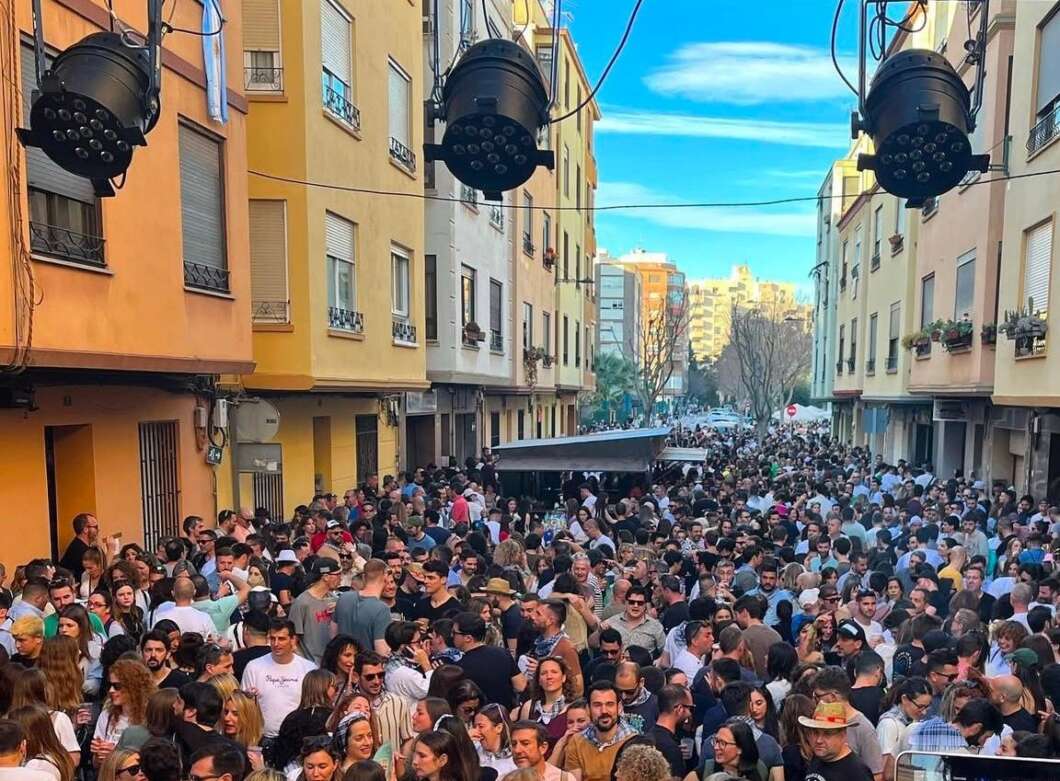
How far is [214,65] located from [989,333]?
12.8 m

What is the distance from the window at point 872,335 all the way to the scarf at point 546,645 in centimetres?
2124

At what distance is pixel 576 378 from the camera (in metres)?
31.6

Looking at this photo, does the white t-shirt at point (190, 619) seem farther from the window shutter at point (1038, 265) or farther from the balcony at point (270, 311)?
the window shutter at point (1038, 265)

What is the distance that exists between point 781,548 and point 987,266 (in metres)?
7.85

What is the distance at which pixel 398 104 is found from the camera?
14062mm

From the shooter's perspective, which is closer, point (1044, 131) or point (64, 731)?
point (64, 731)

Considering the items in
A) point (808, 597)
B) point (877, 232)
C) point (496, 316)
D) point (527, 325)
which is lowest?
point (808, 597)

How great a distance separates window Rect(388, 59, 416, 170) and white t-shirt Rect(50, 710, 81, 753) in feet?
36.4

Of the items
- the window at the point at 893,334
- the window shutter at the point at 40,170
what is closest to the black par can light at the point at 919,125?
the window shutter at the point at 40,170

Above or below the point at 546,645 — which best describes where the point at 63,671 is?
above

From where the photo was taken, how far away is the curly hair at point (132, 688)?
416cm

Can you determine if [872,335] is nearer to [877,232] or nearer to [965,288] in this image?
[877,232]

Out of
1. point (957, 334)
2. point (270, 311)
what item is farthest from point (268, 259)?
point (957, 334)

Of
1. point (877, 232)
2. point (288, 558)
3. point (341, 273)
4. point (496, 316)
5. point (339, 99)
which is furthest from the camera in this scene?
point (877, 232)
